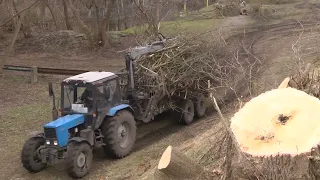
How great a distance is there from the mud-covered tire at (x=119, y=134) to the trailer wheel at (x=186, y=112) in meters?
2.48

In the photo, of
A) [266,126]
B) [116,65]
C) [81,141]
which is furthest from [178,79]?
[116,65]

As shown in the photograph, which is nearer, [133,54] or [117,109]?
[117,109]

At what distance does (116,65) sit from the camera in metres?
19.7

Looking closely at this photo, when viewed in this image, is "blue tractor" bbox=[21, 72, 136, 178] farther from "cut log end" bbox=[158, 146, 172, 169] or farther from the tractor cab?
"cut log end" bbox=[158, 146, 172, 169]

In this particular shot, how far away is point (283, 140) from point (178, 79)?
21.7 feet

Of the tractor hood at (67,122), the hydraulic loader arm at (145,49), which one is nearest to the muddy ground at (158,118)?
the tractor hood at (67,122)

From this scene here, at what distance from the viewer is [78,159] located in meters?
8.94

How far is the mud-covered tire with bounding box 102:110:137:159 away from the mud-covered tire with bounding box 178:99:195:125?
8.12 ft

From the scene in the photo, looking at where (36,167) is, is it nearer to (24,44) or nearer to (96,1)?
(96,1)

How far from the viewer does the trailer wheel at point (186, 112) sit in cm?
1261

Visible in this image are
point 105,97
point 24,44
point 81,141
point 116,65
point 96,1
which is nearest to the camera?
point 81,141

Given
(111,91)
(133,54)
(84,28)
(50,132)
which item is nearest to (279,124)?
(50,132)

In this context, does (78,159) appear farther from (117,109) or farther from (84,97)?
(117,109)

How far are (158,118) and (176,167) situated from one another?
690 centimetres
